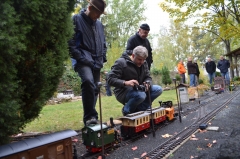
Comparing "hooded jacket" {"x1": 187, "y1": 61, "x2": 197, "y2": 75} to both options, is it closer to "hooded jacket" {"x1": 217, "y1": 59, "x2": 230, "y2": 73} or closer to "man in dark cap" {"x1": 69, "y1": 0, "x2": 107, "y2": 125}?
"hooded jacket" {"x1": 217, "y1": 59, "x2": 230, "y2": 73}

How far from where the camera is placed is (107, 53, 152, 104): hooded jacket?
14.9ft

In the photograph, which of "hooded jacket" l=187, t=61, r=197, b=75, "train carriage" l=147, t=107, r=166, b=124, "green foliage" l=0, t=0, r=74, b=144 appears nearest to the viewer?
"green foliage" l=0, t=0, r=74, b=144

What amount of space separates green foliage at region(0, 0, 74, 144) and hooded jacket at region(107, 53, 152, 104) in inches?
61.9

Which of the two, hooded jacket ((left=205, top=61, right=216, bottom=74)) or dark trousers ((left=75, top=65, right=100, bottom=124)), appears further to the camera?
hooded jacket ((left=205, top=61, right=216, bottom=74))

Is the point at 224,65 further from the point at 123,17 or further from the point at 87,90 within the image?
the point at 123,17

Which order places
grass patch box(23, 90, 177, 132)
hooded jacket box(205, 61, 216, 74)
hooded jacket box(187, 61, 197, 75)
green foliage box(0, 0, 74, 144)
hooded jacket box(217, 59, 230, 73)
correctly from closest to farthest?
1. green foliage box(0, 0, 74, 144)
2. grass patch box(23, 90, 177, 132)
3. hooded jacket box(187, 61, 197, 75)
4. hooded jacket box(205, 61, 216, 74)
5. hooded jacket box(217, 59, 230, 73)

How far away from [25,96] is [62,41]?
35.3 inches

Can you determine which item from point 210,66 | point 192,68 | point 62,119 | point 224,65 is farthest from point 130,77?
point 224,65

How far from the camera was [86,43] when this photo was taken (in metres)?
4.30

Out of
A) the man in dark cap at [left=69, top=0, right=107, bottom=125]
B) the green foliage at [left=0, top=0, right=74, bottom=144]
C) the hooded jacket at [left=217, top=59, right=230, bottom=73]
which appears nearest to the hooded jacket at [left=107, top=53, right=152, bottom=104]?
the man in dark cap at [left=69, top=0, right=107, bottom=125]

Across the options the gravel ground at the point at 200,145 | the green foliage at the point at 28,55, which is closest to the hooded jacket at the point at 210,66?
the gravel ground at the point at 200,145

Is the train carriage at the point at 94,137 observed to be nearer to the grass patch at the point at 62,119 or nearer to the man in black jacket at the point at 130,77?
the grass patch at the point at 62,119

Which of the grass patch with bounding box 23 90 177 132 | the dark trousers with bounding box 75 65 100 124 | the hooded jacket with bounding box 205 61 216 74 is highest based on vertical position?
the hooded jacket with bounding box 205 61 216 74

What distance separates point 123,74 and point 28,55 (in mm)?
2460
